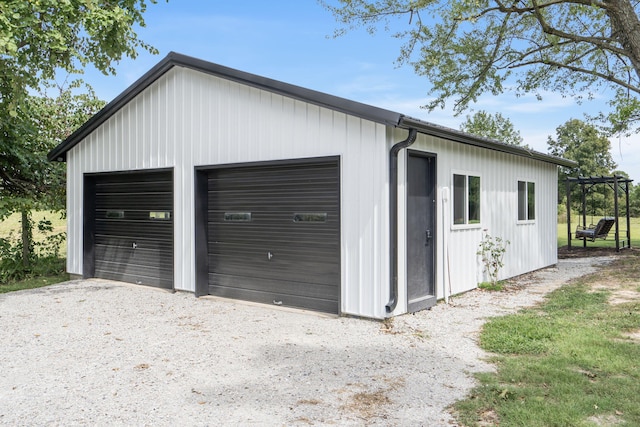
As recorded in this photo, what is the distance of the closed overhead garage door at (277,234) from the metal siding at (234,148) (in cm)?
27

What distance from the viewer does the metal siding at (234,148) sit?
6.33m

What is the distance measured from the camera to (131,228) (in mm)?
9766

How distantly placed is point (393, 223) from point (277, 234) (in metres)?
2.08

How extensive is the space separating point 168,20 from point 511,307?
1034 centimetres

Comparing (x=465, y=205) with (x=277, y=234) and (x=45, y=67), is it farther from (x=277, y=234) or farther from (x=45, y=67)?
(x=45, y=67)

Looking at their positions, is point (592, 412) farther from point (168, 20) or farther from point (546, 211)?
point (168, 20)

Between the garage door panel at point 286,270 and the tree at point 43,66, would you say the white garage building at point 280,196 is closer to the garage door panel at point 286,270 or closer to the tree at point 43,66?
the garage door panel at point 286,270

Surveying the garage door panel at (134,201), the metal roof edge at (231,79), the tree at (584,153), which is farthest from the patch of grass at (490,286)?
the tree at (584,153)

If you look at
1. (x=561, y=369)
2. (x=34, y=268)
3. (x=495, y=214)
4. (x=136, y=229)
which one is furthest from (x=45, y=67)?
(x=561, y=369)

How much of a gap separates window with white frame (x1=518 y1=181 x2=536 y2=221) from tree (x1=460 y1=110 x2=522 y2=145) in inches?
863

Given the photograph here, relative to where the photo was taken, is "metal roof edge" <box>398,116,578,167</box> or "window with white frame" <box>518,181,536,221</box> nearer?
"metal roof edge" <box>398,116,578,167</box>

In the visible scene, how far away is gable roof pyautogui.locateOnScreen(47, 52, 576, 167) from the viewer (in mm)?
6031

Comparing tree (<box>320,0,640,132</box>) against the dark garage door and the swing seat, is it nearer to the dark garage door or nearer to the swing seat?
the swing seat

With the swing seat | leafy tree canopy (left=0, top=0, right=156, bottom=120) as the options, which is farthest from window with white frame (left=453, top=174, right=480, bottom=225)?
the swing seat
